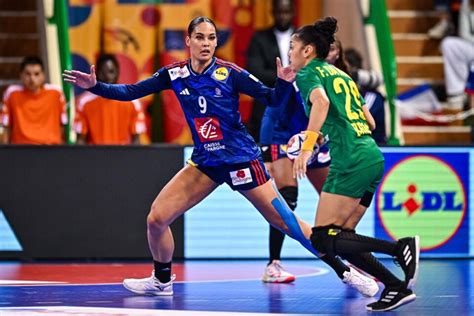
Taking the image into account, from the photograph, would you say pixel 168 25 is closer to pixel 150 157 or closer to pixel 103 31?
pixel 103 31

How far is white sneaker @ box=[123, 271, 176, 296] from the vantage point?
936 cm

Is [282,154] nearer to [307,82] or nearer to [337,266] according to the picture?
[337,266]

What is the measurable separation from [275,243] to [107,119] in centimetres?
310

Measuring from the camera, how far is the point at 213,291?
376 inches

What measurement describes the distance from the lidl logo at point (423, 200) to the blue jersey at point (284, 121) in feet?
7.15

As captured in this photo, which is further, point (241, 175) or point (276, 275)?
point (276, 275)

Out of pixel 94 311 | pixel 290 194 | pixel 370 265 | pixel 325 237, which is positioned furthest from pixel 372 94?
pixel 94 311

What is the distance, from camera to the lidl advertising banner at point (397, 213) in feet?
40.5

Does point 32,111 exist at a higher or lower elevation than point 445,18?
lower

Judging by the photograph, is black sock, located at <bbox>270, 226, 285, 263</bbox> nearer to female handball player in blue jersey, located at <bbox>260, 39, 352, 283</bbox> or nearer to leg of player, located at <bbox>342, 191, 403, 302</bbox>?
female handball player in blue jersey, located at <bbox>260, 39, 352, 283</bbox>

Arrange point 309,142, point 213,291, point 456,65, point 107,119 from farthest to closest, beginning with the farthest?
1. point 456,65
2. point 107,119
3. point 213,291
4. point 309,142

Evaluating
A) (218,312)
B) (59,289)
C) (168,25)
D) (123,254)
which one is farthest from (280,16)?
(218,312)

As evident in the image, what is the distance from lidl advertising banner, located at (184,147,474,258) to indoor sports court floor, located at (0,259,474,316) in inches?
12.0

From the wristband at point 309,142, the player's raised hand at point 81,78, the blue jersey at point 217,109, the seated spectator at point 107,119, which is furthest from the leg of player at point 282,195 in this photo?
the seated spectator at point 107,119
